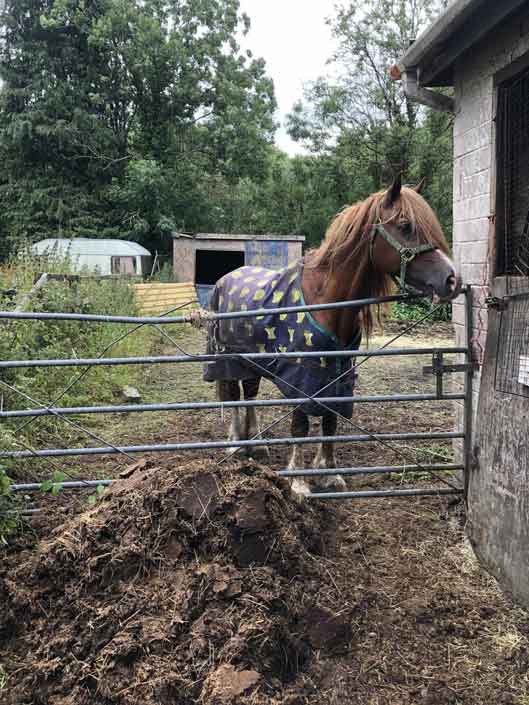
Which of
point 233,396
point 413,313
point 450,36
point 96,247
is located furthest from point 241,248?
point 450,36

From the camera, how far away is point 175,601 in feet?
7.07

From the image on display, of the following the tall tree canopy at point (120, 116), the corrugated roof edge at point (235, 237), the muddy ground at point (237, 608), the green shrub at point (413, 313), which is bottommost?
the muddy ground at point (237, 608)

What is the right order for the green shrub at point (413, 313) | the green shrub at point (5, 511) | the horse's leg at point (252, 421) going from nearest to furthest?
1. the green shrub at point (5, 511)
2. the horse's leg at point (252, 421)
3. the green shrub at point (413, 313)

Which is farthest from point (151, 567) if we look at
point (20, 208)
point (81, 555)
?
point (20, 208)

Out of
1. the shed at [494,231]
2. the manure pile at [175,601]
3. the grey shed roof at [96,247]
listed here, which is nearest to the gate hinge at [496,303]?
the shed at [494,231]

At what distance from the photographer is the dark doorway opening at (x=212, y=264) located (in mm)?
19875

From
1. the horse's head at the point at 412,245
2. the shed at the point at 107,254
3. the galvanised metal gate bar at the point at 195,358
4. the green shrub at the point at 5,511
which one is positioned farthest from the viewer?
the shed at the point at 107,254

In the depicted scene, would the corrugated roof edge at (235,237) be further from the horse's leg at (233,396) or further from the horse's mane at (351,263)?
the horse's mane at (351,263)

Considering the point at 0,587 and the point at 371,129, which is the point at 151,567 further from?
the point at 371,129

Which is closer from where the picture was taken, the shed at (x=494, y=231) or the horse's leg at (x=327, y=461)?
the shed at (x=494, y=231)

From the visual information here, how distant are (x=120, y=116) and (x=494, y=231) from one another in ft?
83.9

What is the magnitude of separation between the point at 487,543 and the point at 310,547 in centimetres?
94

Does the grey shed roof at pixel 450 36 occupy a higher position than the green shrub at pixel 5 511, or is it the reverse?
the grey shed roof at pixel 450 36

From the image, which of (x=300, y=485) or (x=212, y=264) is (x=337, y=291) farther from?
(x=212, y=264)
